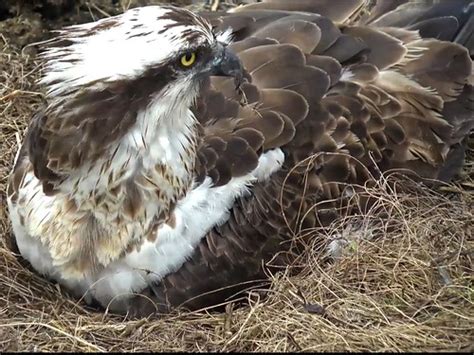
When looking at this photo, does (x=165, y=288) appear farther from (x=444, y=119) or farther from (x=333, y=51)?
(x=444, y=119)

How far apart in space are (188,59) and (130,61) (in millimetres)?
310

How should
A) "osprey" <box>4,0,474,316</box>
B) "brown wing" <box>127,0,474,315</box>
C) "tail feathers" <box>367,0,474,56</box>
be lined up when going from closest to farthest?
"osprey" <box>4,0,474,316</box>, "brown wing" <box>127,0,474,315</box>, "tail feathers" <box>367,0,474,56</box>

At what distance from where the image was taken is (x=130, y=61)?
4535 mm

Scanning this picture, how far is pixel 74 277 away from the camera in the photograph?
508 cm

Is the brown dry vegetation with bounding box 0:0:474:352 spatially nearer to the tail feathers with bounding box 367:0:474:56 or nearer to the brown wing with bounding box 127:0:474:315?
the brown wing with bounding box 127:0:474:315

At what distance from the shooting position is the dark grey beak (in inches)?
191

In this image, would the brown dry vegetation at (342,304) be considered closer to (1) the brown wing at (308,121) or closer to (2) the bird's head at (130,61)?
(1) the brown wing at (308,121)

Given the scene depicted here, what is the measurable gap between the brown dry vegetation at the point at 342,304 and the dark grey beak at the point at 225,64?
105 centimetres

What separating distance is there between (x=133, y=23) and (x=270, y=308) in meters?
1.57

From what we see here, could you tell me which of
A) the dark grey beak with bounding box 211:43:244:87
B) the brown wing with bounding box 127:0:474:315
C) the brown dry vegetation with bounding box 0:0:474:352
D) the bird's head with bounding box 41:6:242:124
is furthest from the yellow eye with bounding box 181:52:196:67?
the brown dry vegetation with bounding box 0:0:474:352

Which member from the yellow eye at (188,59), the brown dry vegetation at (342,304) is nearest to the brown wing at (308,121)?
the brown dry vegetation at (342,304)

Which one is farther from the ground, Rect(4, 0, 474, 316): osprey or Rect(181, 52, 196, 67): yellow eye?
Rect(181, 52, 196, 67): yellow eye

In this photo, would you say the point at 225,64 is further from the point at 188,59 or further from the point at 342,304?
the point at 342,304

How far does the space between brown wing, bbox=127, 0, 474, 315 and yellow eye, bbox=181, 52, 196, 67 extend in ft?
1.63
